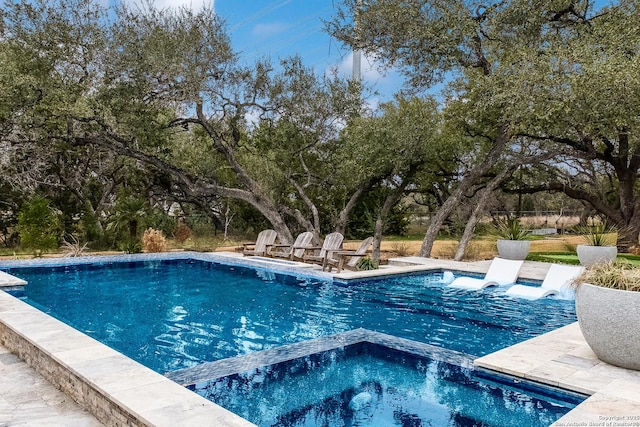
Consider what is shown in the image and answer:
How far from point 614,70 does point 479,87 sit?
3.24m

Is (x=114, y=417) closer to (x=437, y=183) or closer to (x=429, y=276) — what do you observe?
(x=429, y=276)

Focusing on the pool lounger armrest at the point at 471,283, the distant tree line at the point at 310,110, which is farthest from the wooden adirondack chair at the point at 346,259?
the distant tree line at the point at 310,110

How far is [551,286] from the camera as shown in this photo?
919 cm

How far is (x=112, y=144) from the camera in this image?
14797 millimetres

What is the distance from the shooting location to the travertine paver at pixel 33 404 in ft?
11.4

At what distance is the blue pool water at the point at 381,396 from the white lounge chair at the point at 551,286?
4.63 metres

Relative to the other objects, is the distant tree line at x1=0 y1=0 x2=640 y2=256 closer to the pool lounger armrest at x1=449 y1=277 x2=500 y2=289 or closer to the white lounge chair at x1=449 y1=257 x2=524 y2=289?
the white lounge chair at x1=449 y1=257 x2=524 y2=289

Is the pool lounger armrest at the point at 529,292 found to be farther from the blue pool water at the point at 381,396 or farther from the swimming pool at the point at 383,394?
the blue pool water at the point at 381,396

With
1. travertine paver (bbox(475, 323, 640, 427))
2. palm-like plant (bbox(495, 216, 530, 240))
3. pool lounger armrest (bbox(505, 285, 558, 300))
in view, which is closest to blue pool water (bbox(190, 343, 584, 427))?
travertine paver (bbox(475, 323, 640, 427))

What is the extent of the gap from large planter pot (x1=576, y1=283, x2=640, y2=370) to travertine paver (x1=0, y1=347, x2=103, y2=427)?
4153 millimetres

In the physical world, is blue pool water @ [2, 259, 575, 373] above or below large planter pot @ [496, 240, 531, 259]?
below

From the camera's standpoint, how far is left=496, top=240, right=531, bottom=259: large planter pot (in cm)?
1195

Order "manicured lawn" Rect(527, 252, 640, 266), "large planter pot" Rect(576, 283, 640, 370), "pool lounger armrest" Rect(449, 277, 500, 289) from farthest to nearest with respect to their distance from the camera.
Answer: "manicured lawn" Rect(527, 252, 640, 266) → "pool lounger armrest" Rect(449, 277, 500, 289) → "large planter pot" Rect(576, 283, 640, 370)

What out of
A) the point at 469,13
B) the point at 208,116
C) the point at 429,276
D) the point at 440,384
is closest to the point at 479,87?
the point at 469,13
